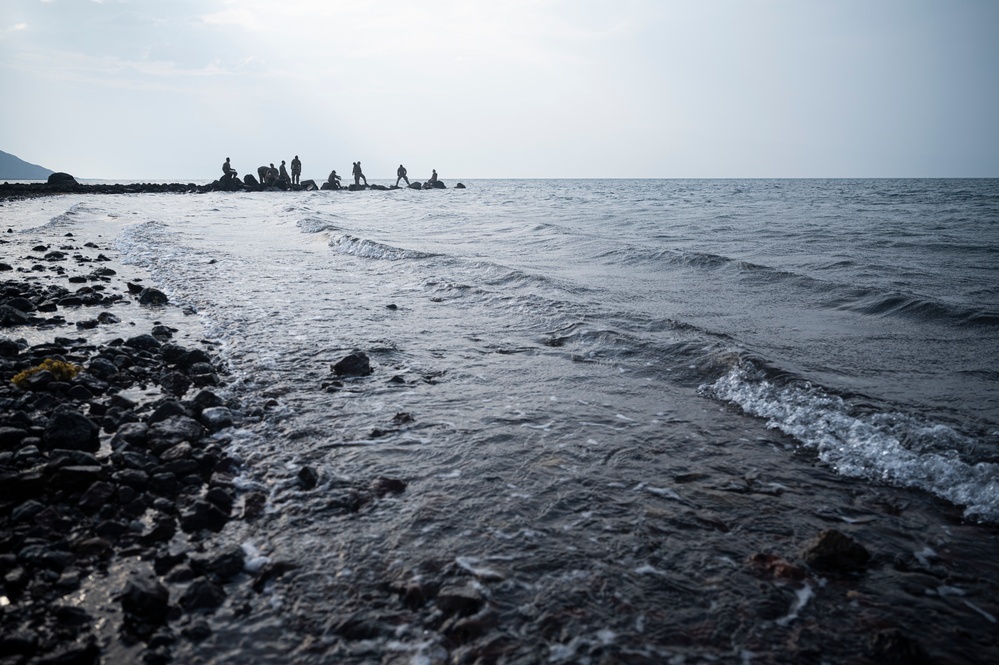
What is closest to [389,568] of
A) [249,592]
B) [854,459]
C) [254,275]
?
[249,592]

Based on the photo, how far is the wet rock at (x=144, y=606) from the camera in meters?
2.55

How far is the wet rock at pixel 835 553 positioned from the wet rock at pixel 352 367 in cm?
445

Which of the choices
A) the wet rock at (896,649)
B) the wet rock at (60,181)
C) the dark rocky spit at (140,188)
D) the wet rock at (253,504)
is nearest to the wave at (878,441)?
the wet rock at (896,649)

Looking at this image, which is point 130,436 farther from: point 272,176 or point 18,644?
point 272,176

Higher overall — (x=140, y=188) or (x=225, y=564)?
(x=140, y=188)

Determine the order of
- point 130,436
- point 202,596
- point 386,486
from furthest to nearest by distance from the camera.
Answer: point 130,436, point 386,486, point 202,596

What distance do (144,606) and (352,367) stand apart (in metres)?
3.65

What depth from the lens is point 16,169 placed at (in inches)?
6171

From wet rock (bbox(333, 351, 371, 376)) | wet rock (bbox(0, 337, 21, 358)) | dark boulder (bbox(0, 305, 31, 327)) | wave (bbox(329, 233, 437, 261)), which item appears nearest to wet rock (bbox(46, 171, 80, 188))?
wave (bbox(329, 233, 437, 261))

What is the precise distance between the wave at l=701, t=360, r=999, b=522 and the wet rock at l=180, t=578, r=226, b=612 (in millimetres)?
4210

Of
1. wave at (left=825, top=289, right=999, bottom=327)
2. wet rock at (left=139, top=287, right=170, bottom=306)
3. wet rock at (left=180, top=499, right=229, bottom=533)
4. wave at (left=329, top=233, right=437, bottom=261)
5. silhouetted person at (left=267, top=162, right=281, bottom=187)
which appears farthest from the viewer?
silhouetted person at (left=267, top=162, right=281, bottom=187)

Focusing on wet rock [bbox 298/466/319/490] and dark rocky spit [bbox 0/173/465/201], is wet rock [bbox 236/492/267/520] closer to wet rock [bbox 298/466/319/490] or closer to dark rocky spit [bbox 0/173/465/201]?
wet rock [bbox 298/466/319/490]

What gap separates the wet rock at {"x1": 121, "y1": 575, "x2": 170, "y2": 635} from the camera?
2553mm

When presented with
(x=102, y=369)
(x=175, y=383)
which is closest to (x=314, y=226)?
(x=102, y=369)
